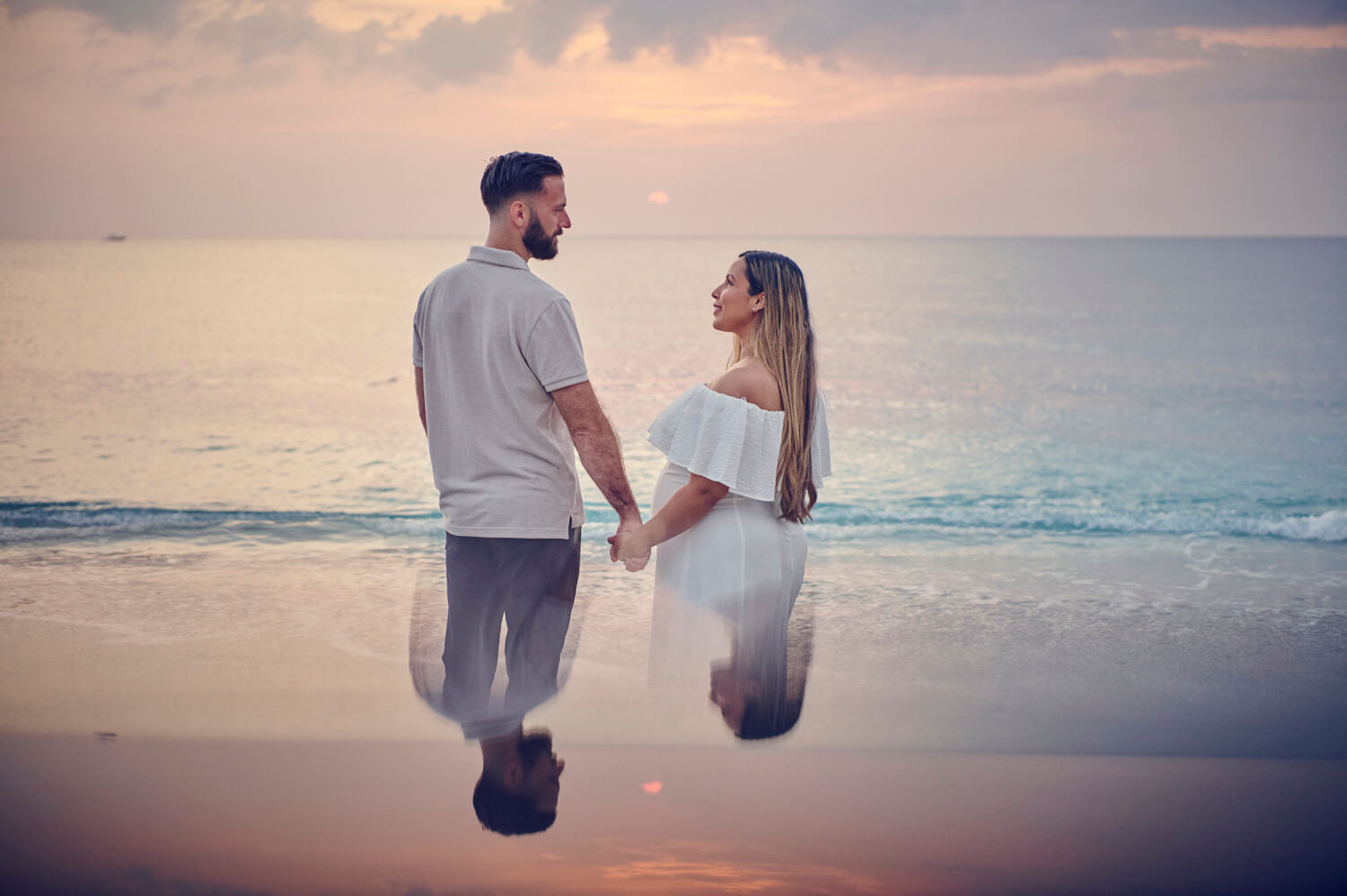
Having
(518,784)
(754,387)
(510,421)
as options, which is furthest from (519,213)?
(518,784)

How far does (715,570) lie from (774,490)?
0.35 meters

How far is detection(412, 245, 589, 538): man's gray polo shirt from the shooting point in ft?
9.89

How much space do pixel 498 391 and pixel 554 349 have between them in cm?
22

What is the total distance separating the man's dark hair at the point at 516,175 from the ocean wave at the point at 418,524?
20.5 ft

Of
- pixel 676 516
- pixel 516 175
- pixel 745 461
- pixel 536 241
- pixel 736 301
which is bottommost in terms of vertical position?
pixel 676 516

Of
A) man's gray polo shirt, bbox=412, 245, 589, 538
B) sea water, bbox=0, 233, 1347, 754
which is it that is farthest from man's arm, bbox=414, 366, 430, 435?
sea water, bbox=0, 233, 1347, 754

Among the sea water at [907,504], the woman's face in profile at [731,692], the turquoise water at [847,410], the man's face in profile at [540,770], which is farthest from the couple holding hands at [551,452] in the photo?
the turquoise water at [847,410]

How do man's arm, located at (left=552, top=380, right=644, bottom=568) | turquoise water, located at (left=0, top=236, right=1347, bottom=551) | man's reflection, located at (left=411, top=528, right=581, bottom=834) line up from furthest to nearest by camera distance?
turquoise water, located at (left=0, top=236, right=1347, bottom=551), man's reflection, located at (left=411, top=528, right=581, bottom=834), man's arm, located at (left=552, top=380, right=644, bottom=568)

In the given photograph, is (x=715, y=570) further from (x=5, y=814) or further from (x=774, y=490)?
(x=5, y=814)

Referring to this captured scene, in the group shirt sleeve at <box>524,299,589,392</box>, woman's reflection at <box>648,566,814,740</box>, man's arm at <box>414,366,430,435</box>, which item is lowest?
woman's reflection at <box>648,566,814,740</box>

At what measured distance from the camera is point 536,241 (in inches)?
125

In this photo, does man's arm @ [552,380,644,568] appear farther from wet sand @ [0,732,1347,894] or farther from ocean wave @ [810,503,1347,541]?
ocean wave @ [810,503,1347,541]

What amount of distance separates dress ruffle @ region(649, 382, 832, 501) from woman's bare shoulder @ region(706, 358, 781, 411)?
3cm

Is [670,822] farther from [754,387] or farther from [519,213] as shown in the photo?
[519,213]
